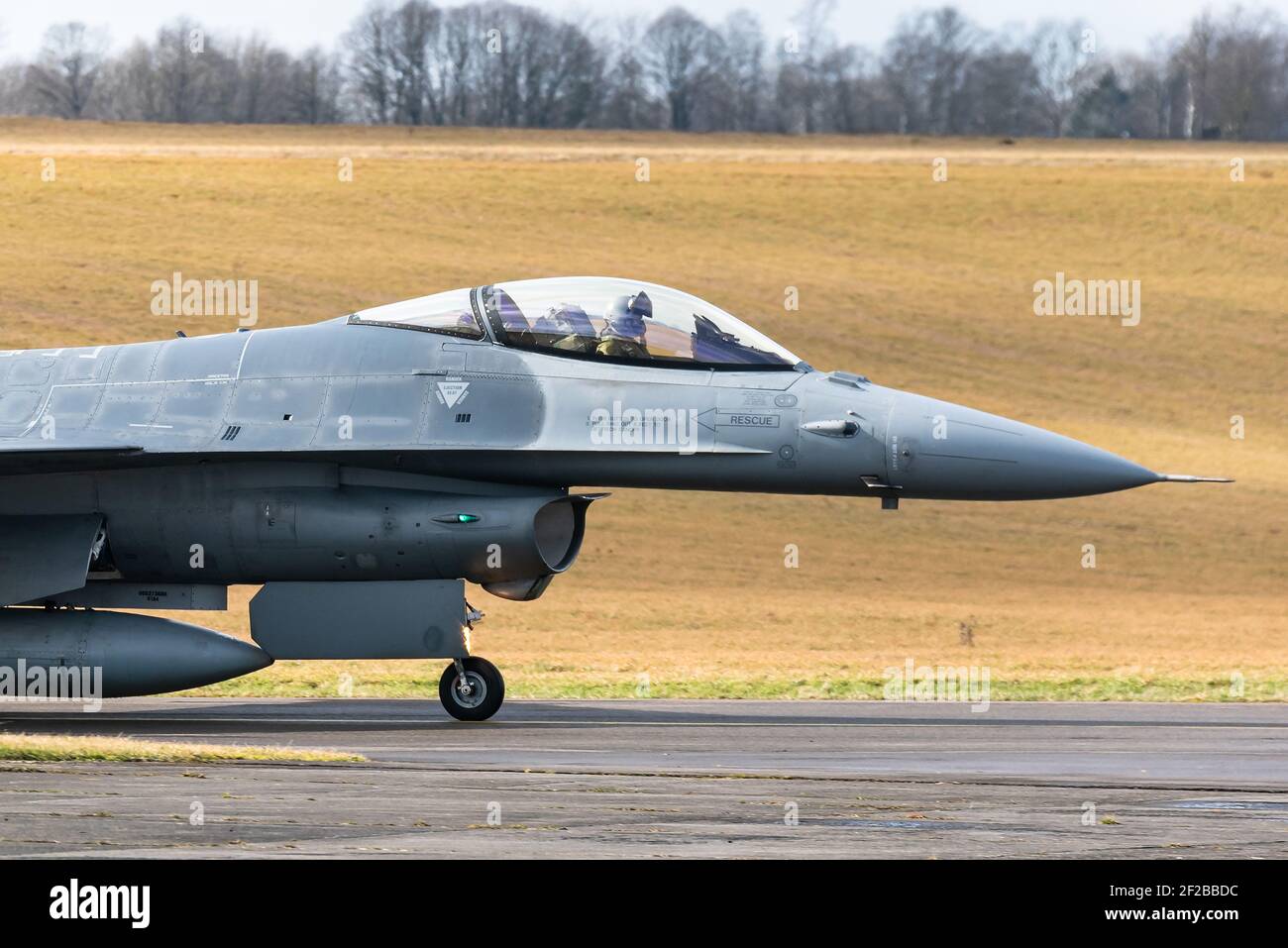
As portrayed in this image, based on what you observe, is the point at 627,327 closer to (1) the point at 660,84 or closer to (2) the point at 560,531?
(2) the point at 560,531

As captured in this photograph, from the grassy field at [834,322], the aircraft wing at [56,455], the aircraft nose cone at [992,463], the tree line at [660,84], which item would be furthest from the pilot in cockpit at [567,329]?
the tree line at [660,84]

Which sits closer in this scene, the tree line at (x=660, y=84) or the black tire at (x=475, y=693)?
the black tire at (x=475, y=693)

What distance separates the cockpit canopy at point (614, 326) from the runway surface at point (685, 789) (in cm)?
312

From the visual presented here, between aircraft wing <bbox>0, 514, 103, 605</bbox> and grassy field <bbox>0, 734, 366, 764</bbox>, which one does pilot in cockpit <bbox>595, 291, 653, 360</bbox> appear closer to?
grassy field <bbox>0, 734, 366, 764</bbox>

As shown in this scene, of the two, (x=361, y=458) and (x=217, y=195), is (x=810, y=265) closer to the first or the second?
(x=217, y=195)

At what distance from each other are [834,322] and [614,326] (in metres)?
32.3

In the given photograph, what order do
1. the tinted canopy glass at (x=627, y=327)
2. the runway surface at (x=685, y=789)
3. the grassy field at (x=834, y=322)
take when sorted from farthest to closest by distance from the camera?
the grassy field at (x=834, y=322), the tinted canopy glass at (x=627, y=327), the runway surface at (x=685, y=789)

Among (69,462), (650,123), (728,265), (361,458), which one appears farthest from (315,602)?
(650,123)

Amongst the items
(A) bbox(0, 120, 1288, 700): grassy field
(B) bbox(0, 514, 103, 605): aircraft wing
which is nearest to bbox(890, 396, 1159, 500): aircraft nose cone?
(A) bbox(0, 120, 1288, 700): grassy field

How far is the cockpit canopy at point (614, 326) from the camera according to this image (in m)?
14.8

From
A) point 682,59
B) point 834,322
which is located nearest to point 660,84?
point 682,59

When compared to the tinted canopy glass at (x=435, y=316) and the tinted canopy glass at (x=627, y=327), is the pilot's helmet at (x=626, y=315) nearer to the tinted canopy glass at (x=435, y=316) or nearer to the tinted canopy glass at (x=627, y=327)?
the tinted canopy glass at (x=627, y=327)

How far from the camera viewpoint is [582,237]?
51.4 metres

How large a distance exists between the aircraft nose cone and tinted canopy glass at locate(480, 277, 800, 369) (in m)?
1.34
